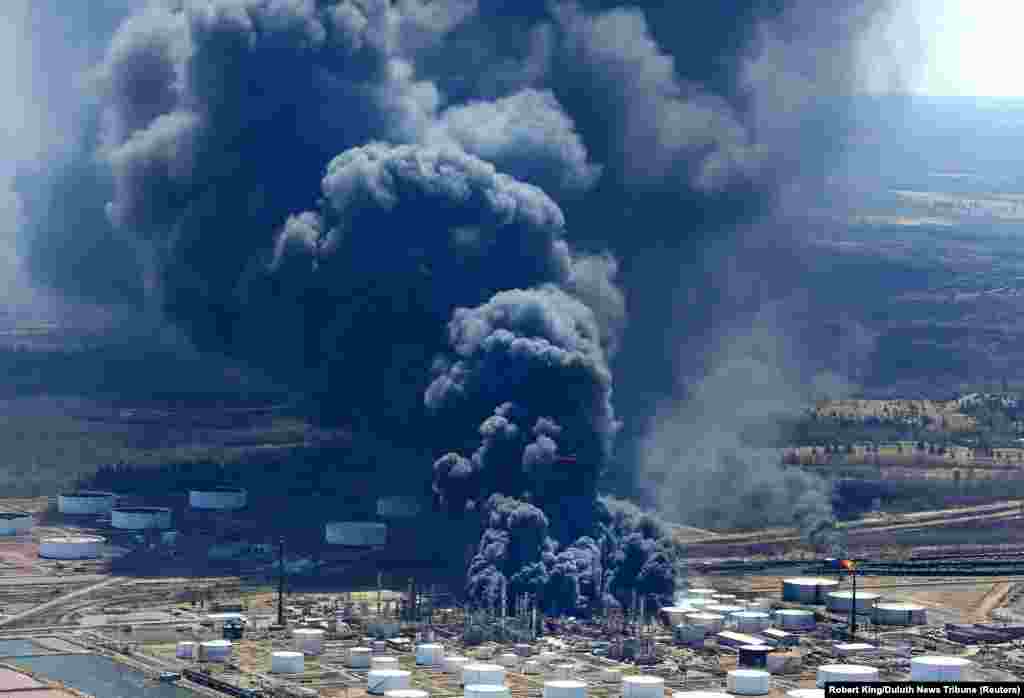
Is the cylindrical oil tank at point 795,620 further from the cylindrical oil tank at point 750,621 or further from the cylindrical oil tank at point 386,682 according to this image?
the cylindrical oil tank at point 386,682

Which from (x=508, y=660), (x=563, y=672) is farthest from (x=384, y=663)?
(x=563, y=672)

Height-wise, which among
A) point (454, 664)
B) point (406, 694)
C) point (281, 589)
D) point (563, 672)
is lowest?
point (406, 694)

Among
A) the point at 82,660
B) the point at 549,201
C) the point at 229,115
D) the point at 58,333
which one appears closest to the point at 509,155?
the point at 549,201

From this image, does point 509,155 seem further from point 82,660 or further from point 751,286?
point 82,660

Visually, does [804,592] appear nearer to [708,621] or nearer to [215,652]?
[708,621]

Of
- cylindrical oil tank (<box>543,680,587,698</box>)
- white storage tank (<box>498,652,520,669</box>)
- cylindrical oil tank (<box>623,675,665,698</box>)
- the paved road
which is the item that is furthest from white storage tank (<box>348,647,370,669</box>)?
the paved road

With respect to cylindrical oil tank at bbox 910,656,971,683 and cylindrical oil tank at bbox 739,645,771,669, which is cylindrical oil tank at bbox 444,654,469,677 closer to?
cylindrical oil tank at bbox 739,645,771,669

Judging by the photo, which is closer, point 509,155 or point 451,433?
point 451,433
